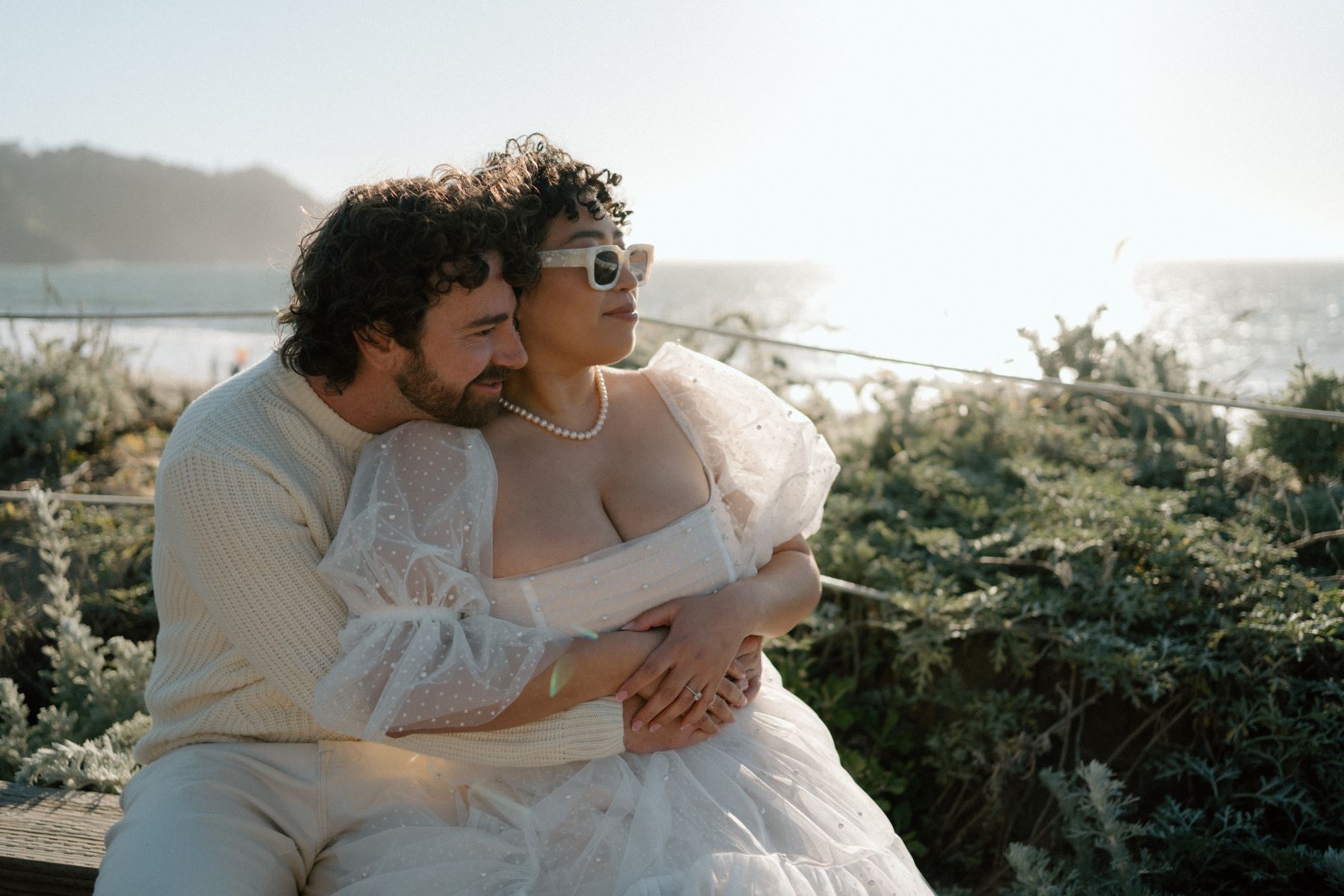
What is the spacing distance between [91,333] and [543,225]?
4761 mm

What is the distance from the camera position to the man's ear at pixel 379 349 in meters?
2.09

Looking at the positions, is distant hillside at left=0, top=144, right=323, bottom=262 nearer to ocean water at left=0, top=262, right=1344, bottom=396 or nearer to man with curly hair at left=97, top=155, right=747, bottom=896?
ocean water at left=0, top=262, right=1344, bottom=396

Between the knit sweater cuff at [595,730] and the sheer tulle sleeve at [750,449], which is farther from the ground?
the sheer tulle sleeve at [750,449]

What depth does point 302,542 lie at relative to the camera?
197 centimetres

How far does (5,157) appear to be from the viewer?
74.6 metres

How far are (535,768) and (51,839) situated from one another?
3.76 ft

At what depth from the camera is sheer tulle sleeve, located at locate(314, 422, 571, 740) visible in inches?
73.4

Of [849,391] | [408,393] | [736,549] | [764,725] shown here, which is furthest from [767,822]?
[849,391]

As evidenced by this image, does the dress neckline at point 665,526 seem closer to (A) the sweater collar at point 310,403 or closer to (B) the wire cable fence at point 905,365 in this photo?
(A) the sweater collar at point 310,403

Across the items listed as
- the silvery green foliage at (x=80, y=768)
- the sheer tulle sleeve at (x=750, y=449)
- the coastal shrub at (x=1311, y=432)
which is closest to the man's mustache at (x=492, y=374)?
the sheer tulle sleeve at (x=750, y=449)

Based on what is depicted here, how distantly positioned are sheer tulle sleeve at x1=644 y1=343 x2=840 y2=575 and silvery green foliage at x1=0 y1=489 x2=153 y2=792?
1.74 metres

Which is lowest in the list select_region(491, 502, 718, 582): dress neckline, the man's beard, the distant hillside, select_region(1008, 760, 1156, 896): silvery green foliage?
select_region(1008, 760, 1156, 896): silvery green foliage

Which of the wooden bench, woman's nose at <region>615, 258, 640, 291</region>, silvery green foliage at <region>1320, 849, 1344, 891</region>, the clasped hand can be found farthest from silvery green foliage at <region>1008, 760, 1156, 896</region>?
the wooden bench

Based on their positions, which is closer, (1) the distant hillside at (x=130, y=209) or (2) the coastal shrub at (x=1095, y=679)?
(2) the coastal shrub at (x=1095, y=679)
